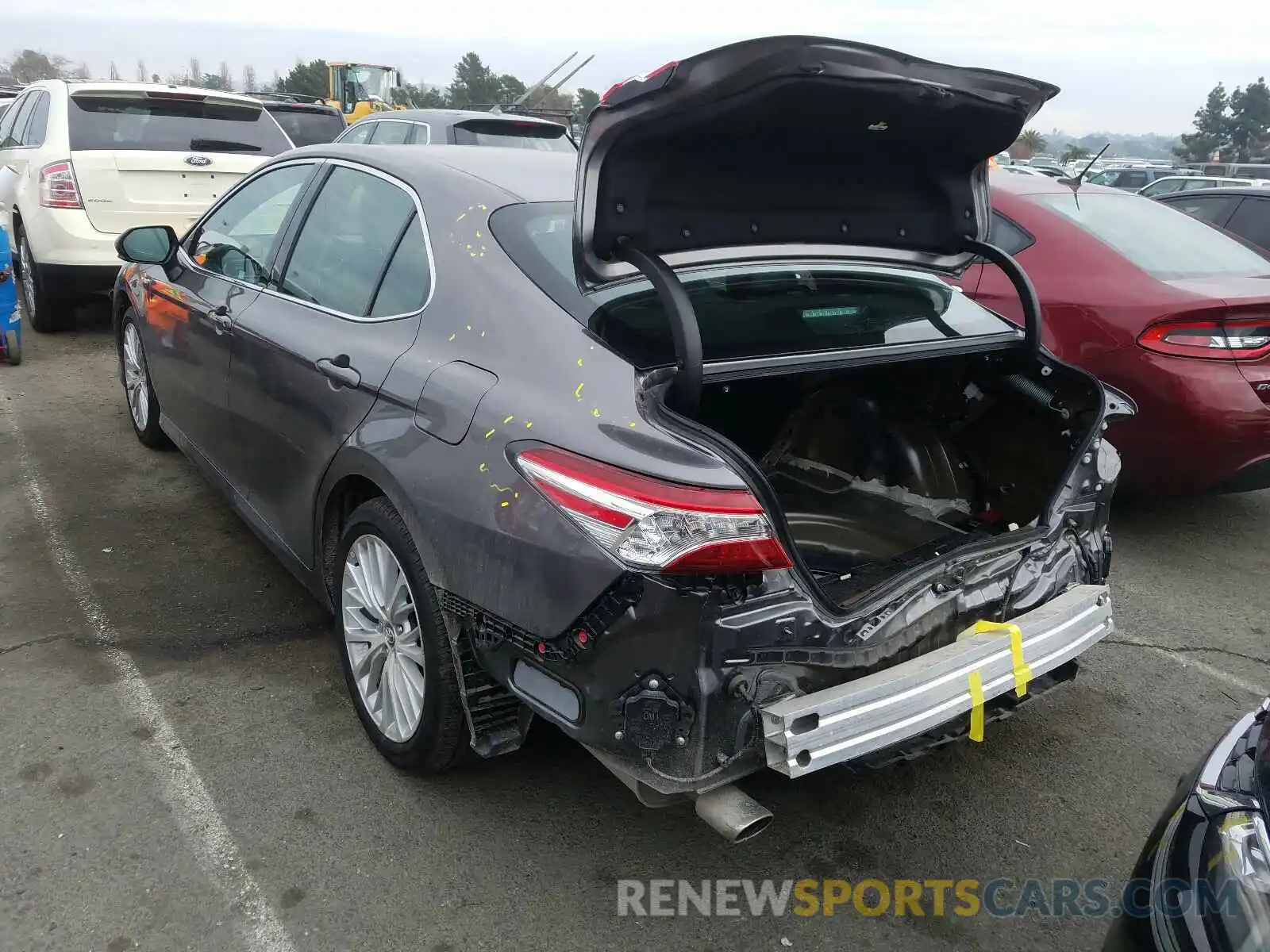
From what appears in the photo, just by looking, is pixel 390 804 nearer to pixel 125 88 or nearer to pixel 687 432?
pixel 687 432

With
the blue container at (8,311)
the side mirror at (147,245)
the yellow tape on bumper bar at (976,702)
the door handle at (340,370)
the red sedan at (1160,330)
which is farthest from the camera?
the blue container at (8,311)

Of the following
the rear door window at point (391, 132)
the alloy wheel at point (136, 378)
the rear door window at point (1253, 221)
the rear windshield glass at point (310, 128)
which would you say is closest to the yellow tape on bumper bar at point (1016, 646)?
the alloy wheel at point (136, 378)

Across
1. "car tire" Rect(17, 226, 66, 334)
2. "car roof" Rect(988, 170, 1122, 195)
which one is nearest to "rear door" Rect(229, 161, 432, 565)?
"car roof" Rect(988, 170, 1122, 195)

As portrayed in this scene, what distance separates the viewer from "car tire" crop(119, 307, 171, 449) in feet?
16.7

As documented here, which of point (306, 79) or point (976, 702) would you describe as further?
point (306, 79)

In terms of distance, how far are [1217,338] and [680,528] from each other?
3476mm

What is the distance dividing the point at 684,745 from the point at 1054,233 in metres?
3.92

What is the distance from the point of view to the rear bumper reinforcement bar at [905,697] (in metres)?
2.05

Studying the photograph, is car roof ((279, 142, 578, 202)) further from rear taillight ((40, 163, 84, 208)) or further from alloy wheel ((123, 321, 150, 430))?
rear taillight ((40, 163, 84, 208))

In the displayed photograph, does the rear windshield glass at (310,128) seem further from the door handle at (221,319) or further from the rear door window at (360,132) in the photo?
the door handle at (221,319)

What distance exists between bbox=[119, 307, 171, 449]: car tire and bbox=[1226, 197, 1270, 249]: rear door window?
7.64 metres

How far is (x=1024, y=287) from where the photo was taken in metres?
3.06

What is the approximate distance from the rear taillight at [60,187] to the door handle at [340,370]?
5.40 m

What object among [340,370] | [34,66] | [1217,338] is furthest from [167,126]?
[34,66]
